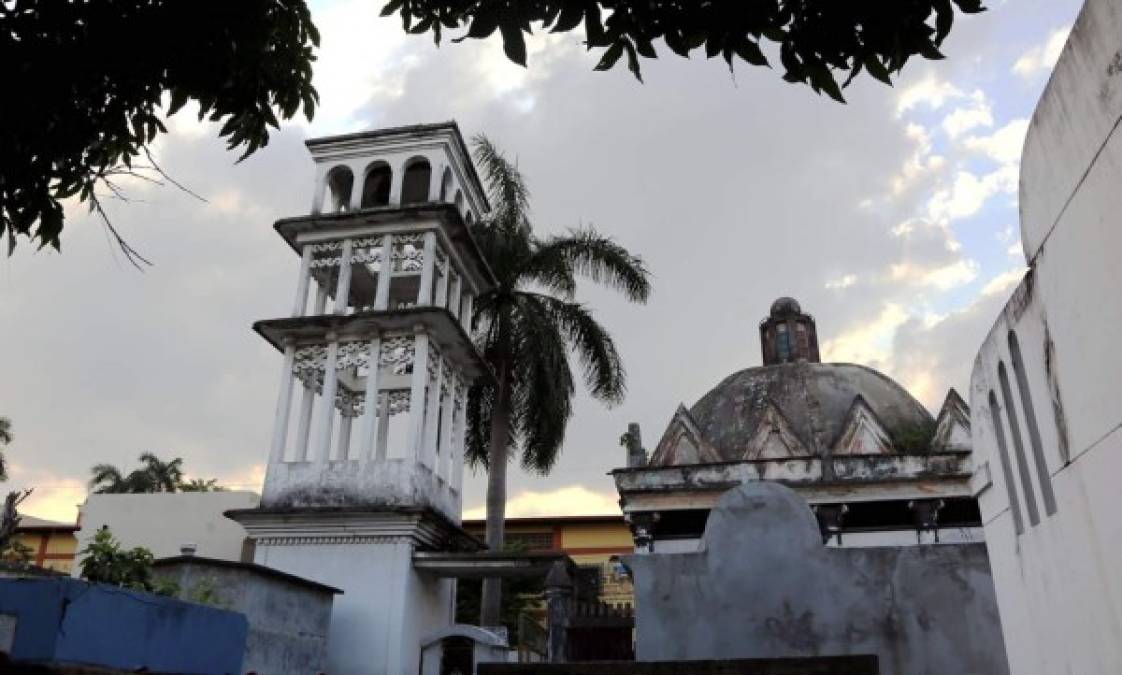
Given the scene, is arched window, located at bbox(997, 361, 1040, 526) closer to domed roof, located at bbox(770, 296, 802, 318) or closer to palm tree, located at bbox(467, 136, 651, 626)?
palm tree, located at bbox(467, 136, 651, 626)

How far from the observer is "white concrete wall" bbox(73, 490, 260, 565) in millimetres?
25641

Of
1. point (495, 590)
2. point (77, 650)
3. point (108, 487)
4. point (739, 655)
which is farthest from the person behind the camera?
point (108, 487)

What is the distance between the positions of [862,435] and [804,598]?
15687mm

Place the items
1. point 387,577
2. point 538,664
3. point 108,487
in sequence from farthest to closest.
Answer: point 108,487 → point 387,577 → point 538,664

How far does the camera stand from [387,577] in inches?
586

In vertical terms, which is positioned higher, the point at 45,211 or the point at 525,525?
the point at 525,525

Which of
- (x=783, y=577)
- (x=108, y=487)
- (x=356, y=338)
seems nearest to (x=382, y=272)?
(x=356, y=338)

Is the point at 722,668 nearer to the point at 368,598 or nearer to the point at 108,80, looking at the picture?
the point at 108,80

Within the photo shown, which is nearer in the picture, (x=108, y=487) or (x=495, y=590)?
(x=495, y=590)

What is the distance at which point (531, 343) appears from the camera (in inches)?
758

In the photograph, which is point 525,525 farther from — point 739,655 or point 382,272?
point 739,655

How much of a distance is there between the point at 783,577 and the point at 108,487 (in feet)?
120

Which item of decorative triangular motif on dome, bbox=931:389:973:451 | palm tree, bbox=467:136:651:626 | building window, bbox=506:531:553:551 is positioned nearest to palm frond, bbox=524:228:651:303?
palm tree, bbox=467:136:651:626

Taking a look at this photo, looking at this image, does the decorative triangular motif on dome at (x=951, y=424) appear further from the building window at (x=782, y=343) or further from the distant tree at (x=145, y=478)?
the distant tree at (x=145, y=478)
